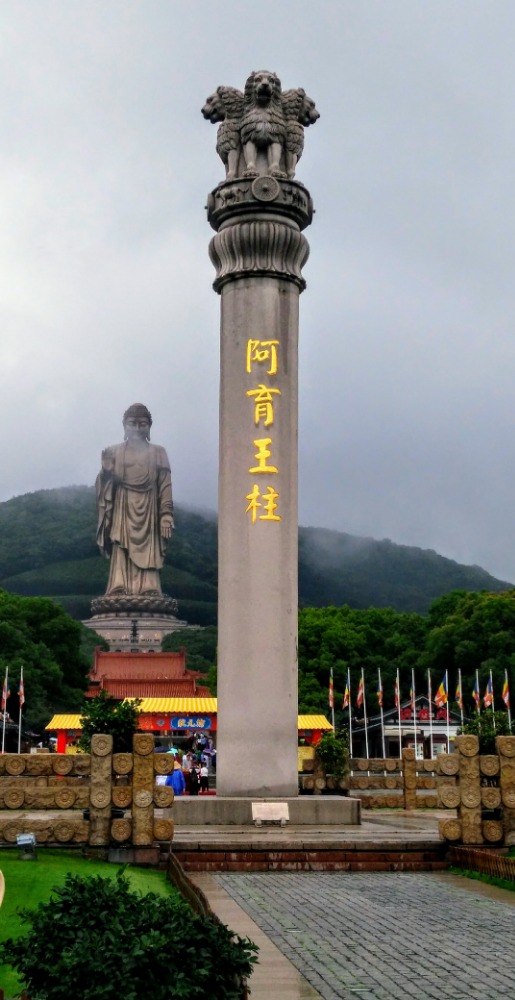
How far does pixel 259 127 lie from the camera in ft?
56.4

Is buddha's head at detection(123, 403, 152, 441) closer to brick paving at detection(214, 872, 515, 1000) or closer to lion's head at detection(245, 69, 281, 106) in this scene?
lion's head at detection(245, 69, 281, 106)

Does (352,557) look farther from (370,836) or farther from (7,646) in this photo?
(370,836)

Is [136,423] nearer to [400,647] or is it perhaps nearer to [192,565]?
[400,647]

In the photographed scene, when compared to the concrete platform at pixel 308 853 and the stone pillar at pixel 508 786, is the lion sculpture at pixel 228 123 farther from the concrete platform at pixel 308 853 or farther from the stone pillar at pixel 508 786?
the concrete platform at pixel 308 853

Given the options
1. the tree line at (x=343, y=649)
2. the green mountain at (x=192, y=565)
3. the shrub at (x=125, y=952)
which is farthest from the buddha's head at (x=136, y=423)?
the shrub at (x=125, y=952)

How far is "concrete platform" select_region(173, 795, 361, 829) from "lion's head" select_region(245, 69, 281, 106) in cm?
1078

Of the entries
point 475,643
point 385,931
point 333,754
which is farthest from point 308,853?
point 475,643

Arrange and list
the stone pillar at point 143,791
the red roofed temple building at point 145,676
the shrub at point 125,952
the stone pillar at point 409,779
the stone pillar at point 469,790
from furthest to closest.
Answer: the red roofed temple building at point 145,676, the stone pillar at point 409,779, the stone pillar at point 469,790, the stone pillar at point 143,791, the shrub at point 125,952

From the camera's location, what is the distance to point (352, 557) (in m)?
116

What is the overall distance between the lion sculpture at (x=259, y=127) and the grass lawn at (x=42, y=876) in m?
10.7

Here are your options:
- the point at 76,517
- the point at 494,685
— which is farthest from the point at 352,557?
the point at 494,685

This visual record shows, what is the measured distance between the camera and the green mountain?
8669 cm

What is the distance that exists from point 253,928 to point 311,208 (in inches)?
493

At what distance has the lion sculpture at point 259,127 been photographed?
17266 millimetres
